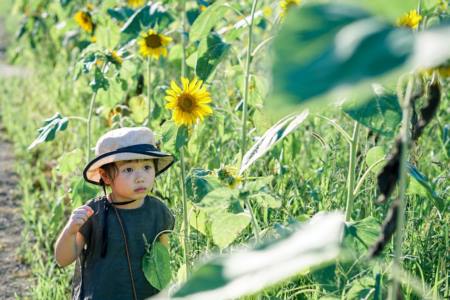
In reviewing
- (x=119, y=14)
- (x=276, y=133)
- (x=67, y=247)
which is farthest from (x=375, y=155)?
(x=119, y=14)

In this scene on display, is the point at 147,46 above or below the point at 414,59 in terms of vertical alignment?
above

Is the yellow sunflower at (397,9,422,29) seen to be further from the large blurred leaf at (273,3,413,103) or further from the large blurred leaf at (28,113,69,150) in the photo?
the large blurred leaf at (273,3,413,103)

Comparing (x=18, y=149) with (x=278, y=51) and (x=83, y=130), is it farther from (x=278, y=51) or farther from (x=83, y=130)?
(x=278, y=51)

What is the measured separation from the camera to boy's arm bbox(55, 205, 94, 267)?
2240mm

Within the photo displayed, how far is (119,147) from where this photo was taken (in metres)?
2.32

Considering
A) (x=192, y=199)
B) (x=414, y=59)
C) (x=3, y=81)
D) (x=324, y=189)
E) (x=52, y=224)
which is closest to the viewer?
(x=414, y=59)

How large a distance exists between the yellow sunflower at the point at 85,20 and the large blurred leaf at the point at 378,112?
2.29 metres

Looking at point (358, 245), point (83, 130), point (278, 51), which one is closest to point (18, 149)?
point (83, 130)

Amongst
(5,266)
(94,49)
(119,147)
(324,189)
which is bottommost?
(5,266)

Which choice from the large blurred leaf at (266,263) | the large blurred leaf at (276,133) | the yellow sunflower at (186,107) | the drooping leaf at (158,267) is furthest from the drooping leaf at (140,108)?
the large blurred leaf at (266,263)

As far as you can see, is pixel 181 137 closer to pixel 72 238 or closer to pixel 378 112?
pixel 72 238

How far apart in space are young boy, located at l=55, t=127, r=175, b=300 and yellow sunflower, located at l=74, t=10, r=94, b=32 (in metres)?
1.50

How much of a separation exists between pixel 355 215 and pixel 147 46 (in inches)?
35.2

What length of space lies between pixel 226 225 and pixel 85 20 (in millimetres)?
2115
